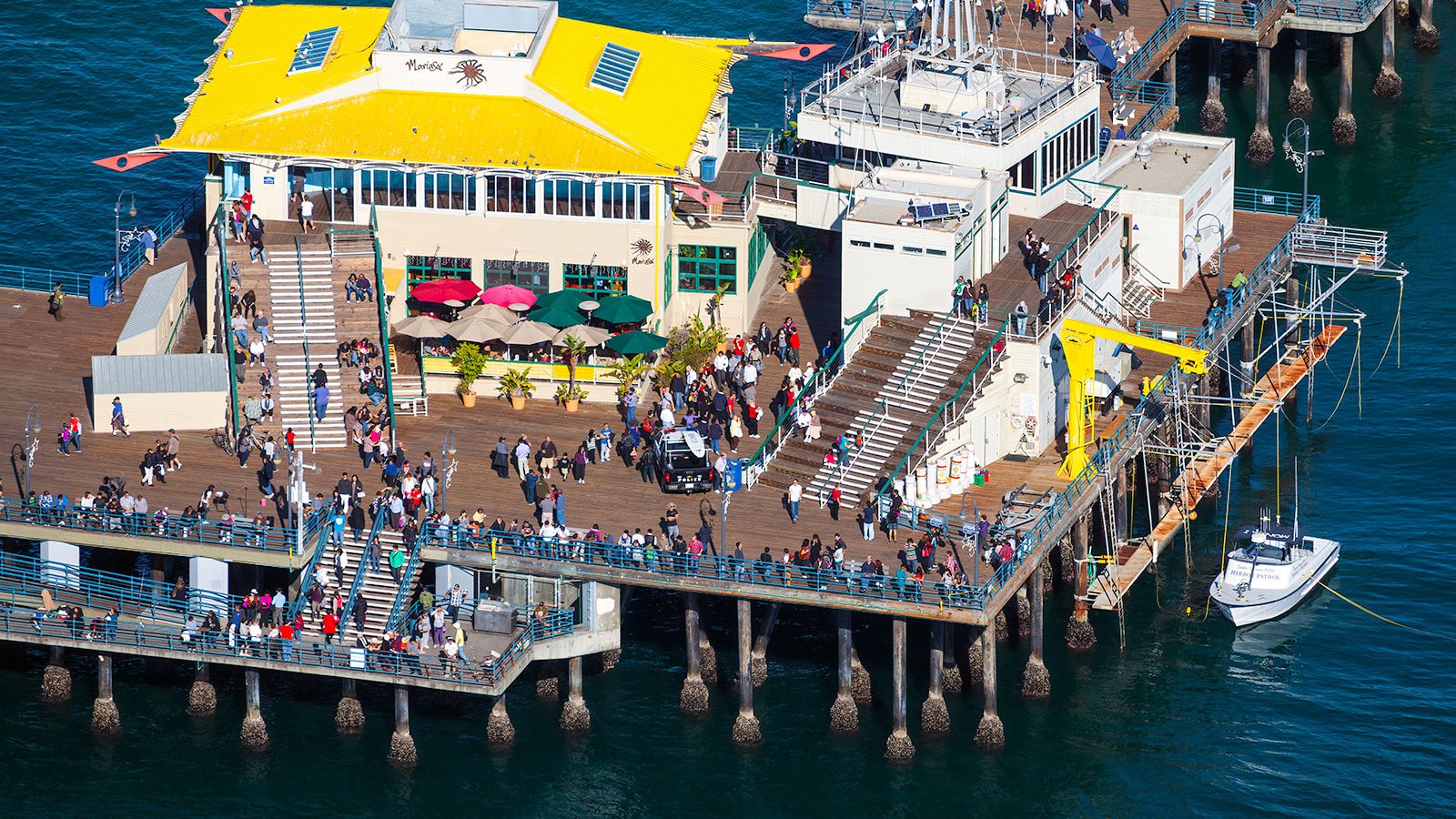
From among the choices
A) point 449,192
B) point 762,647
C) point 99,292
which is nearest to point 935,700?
point 762,647

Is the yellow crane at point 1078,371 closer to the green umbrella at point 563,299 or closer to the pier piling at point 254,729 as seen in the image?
the green umbrella at point 563,299

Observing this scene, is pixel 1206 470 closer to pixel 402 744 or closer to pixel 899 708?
pixel 899 708

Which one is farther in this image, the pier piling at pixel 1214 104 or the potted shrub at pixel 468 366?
the pier piling at pixel 1214 104

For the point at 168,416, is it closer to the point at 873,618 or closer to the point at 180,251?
the point at 180,251

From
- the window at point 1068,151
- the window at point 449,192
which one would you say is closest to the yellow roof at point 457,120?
the window at point 449,192

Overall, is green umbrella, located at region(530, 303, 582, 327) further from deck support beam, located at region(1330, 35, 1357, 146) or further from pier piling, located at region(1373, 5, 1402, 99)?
pier piling, located at region(1373, 5, 1402, 99)

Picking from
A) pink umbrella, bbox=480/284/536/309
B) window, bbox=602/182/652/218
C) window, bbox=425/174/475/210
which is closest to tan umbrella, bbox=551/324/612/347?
pink umbrella, bbox=480/284/536/309
